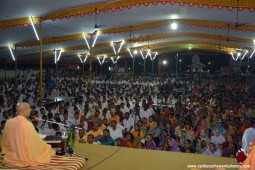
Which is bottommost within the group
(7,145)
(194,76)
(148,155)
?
(148,155)

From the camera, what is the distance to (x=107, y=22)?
35.8 feet

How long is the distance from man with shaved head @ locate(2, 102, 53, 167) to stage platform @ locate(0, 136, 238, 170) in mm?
785

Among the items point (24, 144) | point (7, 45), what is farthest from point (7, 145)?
point (7, 45)

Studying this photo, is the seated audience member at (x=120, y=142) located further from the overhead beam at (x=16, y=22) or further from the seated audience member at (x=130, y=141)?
the overhead beam at (x=16, y=22)

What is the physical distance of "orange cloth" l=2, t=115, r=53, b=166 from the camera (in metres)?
4.29

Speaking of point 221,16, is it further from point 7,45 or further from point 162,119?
point 7,45

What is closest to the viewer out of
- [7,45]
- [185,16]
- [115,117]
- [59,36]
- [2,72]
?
[115,117]

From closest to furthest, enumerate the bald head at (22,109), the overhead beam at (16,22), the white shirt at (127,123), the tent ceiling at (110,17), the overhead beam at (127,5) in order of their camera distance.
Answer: the bald head at (22,109) → the overhead beam at (127,5) → the tent ceiling at (110,17) → the white shirt at (127,123) → the overhead beam at (16,22)

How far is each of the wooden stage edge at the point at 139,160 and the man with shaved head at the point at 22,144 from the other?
2.58 ft

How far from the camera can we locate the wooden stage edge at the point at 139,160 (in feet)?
15.4

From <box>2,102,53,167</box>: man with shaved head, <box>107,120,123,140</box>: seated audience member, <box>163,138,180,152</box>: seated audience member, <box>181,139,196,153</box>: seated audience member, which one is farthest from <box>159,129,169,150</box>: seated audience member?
<box>2,102,53,167</box>: man with shaved head

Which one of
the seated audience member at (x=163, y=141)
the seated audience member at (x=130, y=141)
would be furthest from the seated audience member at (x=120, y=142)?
the seated audience member at (x=163, y=141)

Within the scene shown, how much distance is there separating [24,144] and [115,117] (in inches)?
201

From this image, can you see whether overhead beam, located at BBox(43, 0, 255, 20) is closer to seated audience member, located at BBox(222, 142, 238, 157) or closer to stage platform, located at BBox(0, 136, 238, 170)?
seated audience member, located at BBox(222, 142, 238, 157)
